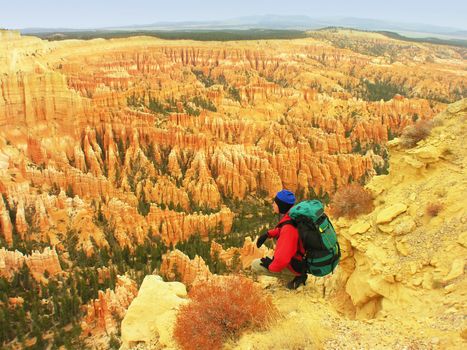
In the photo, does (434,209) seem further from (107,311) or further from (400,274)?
(107,311)

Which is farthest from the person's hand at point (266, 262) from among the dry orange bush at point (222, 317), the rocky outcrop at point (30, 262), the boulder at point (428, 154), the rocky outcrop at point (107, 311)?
the rocky outcrop at point (30, 262)

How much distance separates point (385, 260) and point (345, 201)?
91.1 inches

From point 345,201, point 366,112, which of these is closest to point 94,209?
point 345,201

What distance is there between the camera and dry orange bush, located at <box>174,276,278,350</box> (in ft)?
20.4

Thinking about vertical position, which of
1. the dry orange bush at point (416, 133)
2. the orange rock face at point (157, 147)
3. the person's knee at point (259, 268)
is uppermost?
the dry orange bush at point (416, 133)

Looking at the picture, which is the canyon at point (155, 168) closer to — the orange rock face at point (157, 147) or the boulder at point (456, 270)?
the orange rock face at point (157, 147)

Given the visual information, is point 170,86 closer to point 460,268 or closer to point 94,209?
point 94,209

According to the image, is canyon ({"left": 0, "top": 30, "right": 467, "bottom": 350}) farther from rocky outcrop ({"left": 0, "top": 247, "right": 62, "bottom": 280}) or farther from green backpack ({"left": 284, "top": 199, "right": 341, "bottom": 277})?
green backpack ({"left": 284, "top": 199, "right": 341, "bottom": 277})

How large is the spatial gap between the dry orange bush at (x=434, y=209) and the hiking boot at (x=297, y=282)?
2.71 metres

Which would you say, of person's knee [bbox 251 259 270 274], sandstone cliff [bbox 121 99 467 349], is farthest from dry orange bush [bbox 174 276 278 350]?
person's knee [bbox 251 259 270 274]

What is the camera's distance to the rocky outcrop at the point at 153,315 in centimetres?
753

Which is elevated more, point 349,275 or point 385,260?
point 385,260

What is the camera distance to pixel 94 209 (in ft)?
111

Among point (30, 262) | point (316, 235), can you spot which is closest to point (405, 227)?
point (316, 235)
